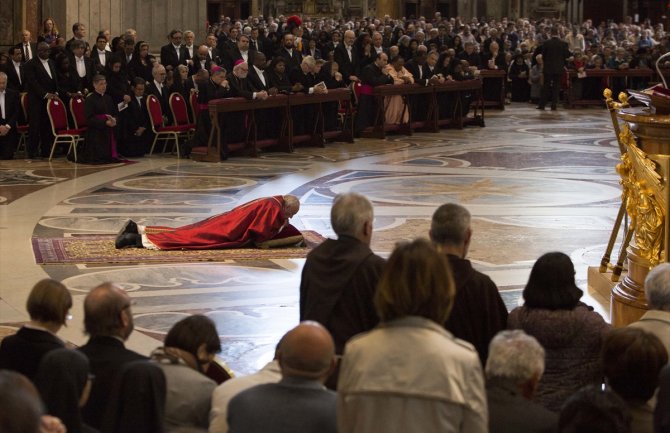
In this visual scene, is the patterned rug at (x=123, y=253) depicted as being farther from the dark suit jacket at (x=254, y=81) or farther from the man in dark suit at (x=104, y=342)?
the dark suit jacket at (x=254, y=81)

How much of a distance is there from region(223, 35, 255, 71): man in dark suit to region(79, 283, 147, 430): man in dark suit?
577 inches

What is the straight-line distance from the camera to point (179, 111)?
17.4 meters

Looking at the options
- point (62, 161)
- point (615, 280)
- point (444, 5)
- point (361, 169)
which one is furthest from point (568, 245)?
point (444, 5)

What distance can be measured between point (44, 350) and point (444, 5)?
4057cm

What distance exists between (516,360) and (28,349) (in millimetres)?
1853

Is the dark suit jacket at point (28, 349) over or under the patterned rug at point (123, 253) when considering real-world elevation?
over

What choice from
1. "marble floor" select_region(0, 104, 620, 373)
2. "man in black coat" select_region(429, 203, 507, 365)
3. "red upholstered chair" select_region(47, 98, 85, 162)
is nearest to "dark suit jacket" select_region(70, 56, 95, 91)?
"red upholstered chair" select_region(47, 98, 85, 162)

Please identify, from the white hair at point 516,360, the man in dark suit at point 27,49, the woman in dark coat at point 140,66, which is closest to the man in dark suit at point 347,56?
the woman in dark coat at point 140,66

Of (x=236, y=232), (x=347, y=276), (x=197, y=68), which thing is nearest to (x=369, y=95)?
(x=197, y=68)

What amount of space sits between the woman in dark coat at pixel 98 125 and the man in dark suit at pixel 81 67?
0.94 metres

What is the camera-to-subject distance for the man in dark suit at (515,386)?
4039 mm

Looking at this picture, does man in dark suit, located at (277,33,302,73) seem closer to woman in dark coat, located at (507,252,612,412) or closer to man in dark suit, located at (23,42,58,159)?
man in dark suit, located at (23,42,58,159)

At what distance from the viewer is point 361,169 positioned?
1590 cm

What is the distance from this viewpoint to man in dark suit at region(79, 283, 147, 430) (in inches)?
179
